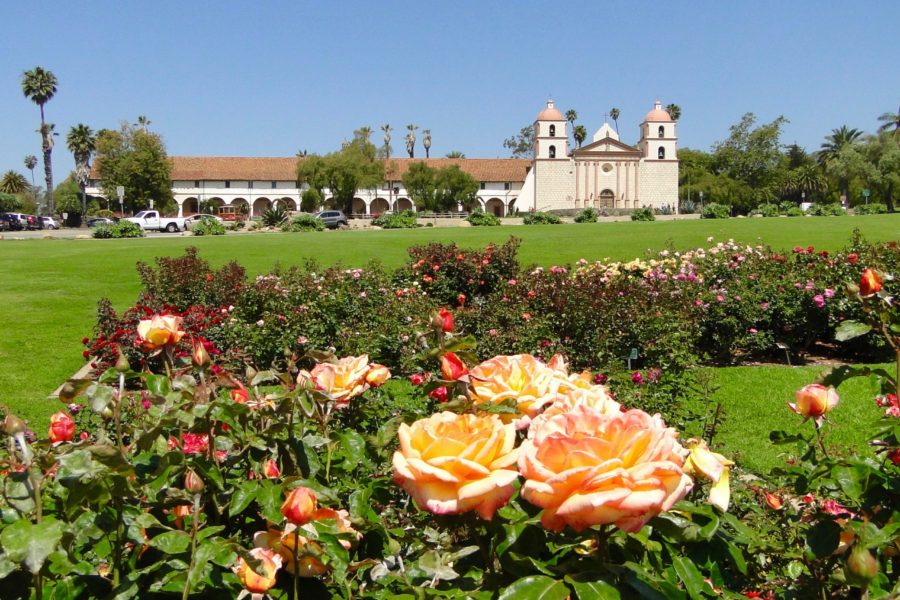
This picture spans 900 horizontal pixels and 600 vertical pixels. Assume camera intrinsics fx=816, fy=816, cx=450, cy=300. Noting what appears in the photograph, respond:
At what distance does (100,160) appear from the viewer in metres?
58.6

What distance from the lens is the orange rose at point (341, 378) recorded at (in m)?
1.59

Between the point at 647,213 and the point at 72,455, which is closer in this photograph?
Answer: the point at 72,455

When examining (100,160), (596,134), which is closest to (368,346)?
(100,160)

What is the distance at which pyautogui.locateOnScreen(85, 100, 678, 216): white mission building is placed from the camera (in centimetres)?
7400

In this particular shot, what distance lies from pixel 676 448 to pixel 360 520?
549 millimetres

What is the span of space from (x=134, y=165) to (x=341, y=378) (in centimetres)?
6061

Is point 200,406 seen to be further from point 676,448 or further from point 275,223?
point 275,223

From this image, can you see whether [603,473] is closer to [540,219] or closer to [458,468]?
[458,468]

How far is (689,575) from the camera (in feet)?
3.93

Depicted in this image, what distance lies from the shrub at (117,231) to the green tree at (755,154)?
57969 millimetres

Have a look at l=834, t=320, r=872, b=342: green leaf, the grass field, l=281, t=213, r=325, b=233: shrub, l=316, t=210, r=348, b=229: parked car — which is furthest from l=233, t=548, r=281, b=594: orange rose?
l=316, t=210, r=348, b=229: parked car

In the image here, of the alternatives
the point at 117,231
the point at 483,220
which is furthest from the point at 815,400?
the point at 483,220

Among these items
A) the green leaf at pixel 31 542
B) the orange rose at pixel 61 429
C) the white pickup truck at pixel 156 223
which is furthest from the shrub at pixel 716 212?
the green leaf at pixel 31 542

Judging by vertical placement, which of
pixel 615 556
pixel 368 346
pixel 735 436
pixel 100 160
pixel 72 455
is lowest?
pixel 735 436
